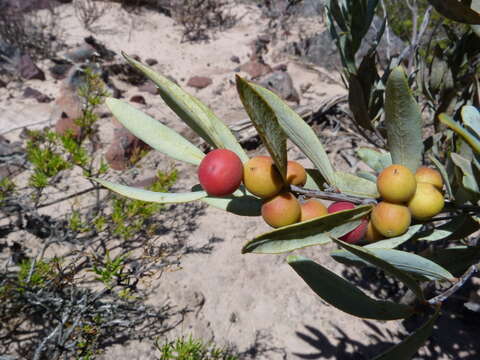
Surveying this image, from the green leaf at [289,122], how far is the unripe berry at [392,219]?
101 mm

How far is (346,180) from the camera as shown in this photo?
0.66 meters

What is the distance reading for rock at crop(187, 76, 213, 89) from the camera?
4367 millimetres

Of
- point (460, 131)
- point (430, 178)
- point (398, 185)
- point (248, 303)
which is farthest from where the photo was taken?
point (248, 303)

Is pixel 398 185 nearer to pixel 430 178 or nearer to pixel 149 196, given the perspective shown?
pixel 430 178

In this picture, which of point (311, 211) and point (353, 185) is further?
point (353, 185)

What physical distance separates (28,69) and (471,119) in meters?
4.44

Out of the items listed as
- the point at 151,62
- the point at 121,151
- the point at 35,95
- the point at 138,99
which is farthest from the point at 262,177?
the point at 151,62

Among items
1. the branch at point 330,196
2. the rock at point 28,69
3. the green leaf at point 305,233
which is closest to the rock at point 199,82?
the rock at point 28,69

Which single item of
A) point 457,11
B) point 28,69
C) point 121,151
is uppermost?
point 457,11

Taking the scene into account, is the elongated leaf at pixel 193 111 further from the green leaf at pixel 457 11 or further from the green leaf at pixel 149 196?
the green leaf at pixel 457 11

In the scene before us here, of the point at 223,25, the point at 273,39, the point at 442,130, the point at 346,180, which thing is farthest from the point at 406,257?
the point at 223,25

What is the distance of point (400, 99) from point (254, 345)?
1.59m

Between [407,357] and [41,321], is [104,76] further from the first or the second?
[407,357]

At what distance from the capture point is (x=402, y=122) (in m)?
0.62
